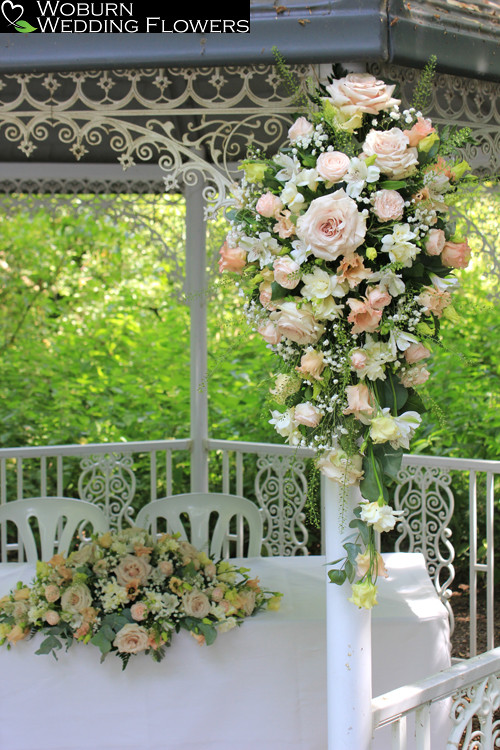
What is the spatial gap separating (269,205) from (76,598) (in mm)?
1558

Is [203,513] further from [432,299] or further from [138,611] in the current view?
[432,299]

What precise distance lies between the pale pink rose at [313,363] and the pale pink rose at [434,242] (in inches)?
14.3

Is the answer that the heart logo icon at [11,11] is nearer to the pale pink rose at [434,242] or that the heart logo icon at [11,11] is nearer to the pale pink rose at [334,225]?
the pale pink rose at [334,225]

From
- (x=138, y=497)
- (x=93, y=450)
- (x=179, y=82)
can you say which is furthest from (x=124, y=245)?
(x=179, y=82)

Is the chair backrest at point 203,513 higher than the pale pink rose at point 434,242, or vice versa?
the pale pink rose at point 434,242

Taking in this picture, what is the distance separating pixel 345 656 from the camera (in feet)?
7.15

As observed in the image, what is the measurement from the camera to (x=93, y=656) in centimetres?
271

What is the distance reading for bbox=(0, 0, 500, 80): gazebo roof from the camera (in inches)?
89.5

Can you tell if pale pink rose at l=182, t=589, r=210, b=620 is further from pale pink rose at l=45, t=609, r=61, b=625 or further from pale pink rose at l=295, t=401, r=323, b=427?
pale pink rose at l=295, t=401, r=323, b=427

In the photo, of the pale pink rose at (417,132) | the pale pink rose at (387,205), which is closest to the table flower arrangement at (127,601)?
the pale pink rose at (387,205)

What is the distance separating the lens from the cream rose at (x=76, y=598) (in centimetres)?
275

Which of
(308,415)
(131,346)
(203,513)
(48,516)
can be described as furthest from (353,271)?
(131,346)

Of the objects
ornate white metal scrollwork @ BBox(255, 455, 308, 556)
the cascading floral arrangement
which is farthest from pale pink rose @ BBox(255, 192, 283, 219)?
ornate white metal scrollwork @ BBox(255, 455, 308, 556)

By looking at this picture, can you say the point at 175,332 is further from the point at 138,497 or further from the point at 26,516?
the point at 26,516
